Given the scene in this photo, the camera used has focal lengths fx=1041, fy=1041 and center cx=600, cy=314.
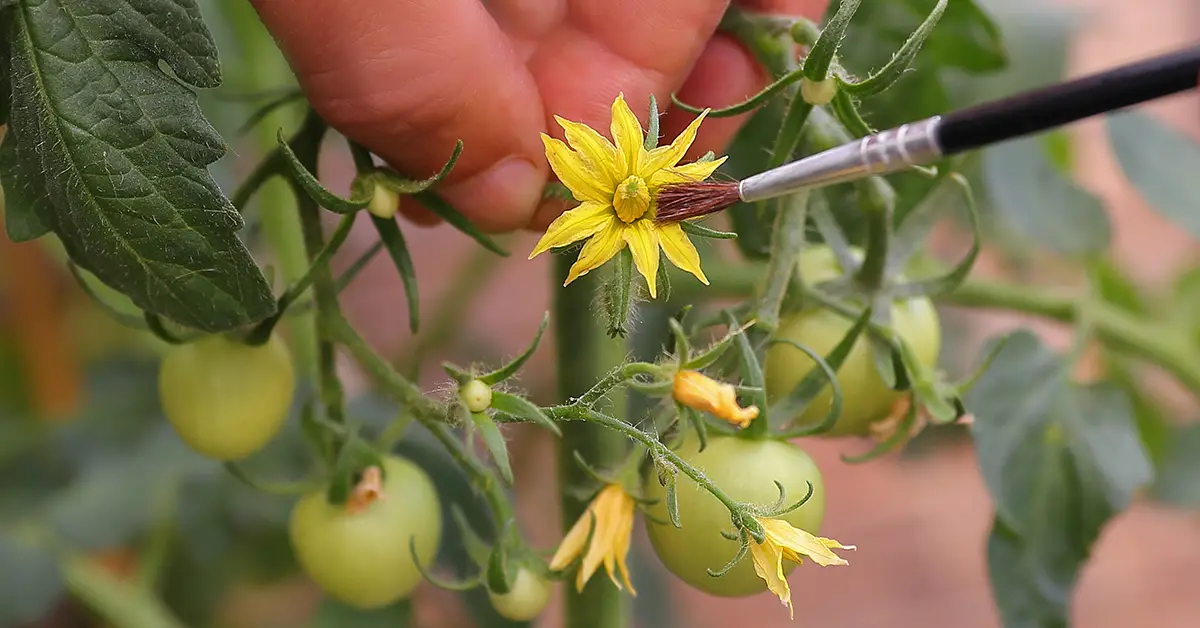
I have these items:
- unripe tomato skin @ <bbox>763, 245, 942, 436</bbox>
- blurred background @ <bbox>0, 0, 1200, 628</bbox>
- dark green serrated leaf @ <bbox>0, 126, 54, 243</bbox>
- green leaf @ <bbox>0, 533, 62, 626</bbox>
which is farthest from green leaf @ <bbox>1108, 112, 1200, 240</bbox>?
green leaf @ <bbox>0, 533, 62, 626</bbox>

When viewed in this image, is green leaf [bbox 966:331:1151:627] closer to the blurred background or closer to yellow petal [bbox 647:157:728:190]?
the blurred background

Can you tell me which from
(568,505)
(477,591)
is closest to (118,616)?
(477,591)

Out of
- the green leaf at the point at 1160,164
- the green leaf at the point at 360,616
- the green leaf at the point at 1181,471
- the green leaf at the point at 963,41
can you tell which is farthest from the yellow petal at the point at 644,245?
the green leaf at the point at 1181,471

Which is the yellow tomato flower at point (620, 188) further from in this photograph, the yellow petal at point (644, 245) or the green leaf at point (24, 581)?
the green leaf at point (24, 581)

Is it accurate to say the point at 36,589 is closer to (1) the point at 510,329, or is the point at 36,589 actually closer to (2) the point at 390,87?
(2) the point at 390,87

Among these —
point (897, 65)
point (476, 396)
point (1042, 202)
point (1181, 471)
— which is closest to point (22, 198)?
point (476, 396)

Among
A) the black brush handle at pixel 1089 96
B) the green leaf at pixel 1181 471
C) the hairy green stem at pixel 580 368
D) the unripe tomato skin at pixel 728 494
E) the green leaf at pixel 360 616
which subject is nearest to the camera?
the black brush handle at pixel 1089 96

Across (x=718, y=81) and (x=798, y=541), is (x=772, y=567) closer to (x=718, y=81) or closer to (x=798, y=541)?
(x=798, y=541)
